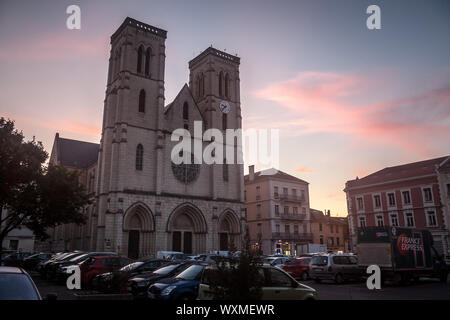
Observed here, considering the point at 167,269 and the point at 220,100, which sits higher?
the point at 220,100

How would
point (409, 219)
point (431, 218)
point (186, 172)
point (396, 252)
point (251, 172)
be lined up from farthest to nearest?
point (251, 172), point (409, 219), point (186, 172), point (431, 218), point (396, 252)

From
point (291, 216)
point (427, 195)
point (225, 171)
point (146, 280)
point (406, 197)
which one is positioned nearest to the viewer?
point (146, 280)

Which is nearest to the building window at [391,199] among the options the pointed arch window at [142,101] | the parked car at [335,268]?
the parked car at [335,268]

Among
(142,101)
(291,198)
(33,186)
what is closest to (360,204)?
(291,198)

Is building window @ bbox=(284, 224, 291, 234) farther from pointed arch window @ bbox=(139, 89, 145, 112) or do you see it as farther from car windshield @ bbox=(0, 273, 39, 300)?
car windshield @ bbox=(0, 273, 39, 300)

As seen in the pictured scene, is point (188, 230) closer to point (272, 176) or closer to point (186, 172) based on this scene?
point (186, 172)

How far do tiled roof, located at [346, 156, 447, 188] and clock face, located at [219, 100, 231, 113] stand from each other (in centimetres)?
1858

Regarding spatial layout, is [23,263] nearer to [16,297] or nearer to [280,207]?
[16,297]

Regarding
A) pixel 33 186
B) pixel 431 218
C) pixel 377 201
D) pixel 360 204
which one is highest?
pixel 377 201

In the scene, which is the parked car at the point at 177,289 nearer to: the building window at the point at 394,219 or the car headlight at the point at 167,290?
the car headlight at the point at 167,290

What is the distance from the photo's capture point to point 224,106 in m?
45.1

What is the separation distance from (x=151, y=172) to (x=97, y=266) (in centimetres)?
2115

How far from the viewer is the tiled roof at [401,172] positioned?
3992cm
